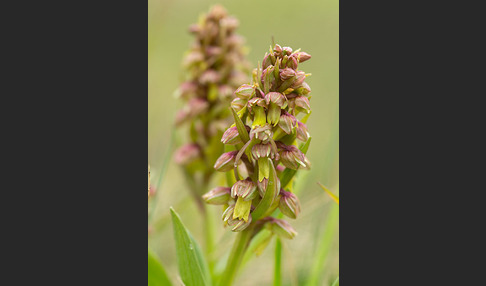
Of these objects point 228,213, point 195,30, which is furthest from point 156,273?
Answer: point 195,30

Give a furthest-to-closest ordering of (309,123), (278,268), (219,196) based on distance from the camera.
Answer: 1. (309,123)
2. (278,268)
3. (219,196)

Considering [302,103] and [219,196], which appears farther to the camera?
[219,196]

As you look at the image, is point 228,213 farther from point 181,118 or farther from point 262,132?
point 181,118

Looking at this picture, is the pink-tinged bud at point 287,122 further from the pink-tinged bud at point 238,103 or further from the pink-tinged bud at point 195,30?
the pink-tinged bud at point 195,30

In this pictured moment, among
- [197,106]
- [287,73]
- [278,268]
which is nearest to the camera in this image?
[287,73]

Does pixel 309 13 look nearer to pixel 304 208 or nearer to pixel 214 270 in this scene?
pixel 304 208
